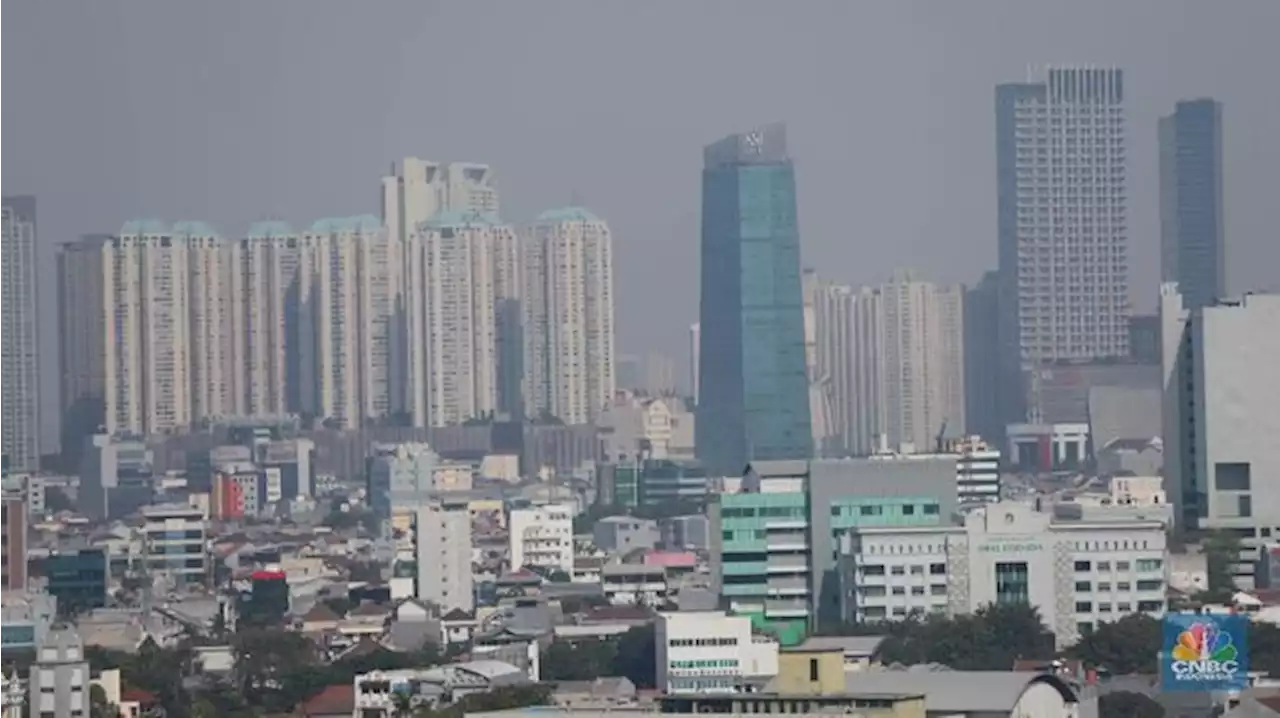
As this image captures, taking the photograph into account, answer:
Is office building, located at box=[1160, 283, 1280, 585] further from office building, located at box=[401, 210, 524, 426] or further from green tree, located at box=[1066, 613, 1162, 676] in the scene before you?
office building, located at box=[401, 210, 524, 426]

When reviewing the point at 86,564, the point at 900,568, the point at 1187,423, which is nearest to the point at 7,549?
the point at 86,564

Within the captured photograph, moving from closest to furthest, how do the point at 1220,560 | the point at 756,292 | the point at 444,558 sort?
the point at 1220,560
the point at 444,558
the point at 756,292

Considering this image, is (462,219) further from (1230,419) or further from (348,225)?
(1230,419)

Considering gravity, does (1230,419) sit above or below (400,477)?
above

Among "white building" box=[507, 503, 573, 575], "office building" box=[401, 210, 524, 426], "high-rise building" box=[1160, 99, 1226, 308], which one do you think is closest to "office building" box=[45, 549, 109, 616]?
"white building" box=[507, 503, 573, 575]

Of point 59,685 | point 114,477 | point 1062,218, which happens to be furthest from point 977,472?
point 1062,218

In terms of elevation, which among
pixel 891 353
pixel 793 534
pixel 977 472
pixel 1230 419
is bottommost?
pixel 793 534

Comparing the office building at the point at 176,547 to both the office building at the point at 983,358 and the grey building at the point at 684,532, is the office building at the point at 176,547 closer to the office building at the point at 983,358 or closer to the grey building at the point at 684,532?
the grey building at the point at 684,532
